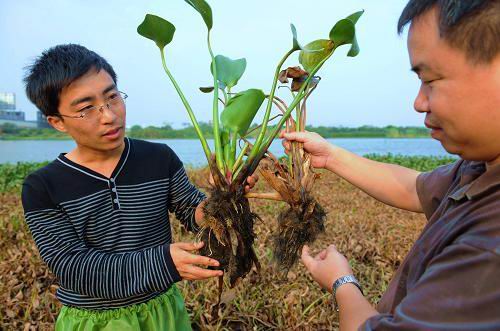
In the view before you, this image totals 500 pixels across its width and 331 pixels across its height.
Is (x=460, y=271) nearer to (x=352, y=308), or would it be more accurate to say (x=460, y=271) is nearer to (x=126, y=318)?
(x=352, y=308)

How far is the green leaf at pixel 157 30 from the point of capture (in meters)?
1.35

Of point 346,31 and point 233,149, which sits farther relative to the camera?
point 233,149

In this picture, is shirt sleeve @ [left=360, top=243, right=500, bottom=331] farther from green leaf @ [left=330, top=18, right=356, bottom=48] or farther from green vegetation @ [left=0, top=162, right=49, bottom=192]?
green vegetation @ [left=0, top=162, right=49, bottom=192]

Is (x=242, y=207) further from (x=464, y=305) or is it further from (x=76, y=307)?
(x=464, y=305)

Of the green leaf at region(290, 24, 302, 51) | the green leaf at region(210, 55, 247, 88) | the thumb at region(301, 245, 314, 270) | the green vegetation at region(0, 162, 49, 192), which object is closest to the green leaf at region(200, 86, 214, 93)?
the green leaf at region(210, 55, 247, 88)

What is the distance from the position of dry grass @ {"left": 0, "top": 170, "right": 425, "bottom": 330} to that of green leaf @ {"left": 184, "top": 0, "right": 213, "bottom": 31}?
0.57 meters

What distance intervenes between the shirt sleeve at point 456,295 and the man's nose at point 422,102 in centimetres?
29

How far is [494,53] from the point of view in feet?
2.45

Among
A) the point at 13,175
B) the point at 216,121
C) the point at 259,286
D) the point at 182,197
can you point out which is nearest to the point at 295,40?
the point at 216,121

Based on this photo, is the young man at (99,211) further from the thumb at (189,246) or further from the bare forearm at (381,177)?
the bare forearm at (381,177)

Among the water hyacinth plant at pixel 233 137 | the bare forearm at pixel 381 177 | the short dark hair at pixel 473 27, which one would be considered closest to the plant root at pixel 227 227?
the water hyacinth plant at pixel 233 137

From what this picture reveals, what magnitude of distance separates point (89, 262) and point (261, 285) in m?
1.29

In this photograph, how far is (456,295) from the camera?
0.74 metres

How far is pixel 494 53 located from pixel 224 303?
1.87 m
